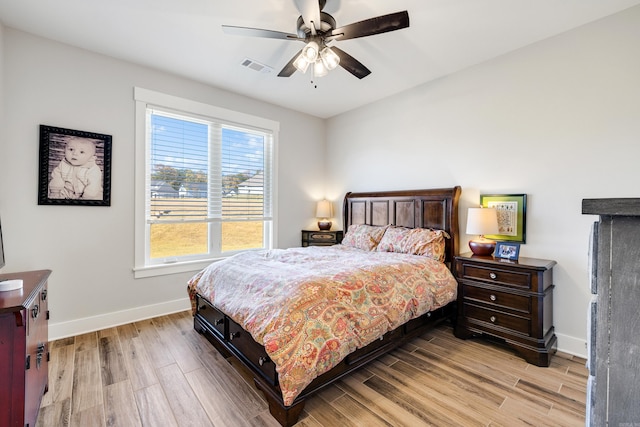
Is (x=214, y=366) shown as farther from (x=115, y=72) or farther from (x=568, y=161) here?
(x=568, y=161)

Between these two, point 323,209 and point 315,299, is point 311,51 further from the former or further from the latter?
point 323,209

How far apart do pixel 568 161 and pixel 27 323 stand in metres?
4.08

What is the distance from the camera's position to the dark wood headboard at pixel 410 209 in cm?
323

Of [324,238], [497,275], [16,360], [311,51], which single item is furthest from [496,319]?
[16,360]

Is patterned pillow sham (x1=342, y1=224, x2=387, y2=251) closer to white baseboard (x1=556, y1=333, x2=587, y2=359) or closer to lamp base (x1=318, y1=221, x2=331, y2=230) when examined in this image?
lamp base (x1=318, y1=221, x2=331, y2=230)

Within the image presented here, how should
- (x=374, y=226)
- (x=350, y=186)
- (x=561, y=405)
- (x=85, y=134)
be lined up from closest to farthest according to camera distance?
(x=561, y=405) < (x=85, y=134) < (x=374, y=226) < (x=350, y=186)

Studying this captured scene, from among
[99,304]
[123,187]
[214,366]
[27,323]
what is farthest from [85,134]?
[214,366]

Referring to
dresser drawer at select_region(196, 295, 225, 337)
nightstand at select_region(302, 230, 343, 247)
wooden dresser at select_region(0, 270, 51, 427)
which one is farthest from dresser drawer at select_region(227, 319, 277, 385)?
nightstand at select_region(302, 230, 343, 247)

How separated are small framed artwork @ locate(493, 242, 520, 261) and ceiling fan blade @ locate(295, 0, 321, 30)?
103 inches

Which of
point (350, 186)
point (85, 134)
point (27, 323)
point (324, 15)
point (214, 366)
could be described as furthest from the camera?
point (350, 186)

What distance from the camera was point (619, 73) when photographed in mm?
2344

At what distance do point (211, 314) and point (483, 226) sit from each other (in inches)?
108

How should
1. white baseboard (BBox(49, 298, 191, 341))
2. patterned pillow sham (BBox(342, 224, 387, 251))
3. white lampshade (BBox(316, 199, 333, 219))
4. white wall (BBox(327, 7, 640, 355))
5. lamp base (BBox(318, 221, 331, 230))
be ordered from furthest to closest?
1. white lampshade (BBox(316, 199, 333, 219))
2. lamp base (BBox(318, 221, 331, 230))
3. patterned pillow sham (BBox(342, 224, 387, 251))
4. white baseboard (BBox(49, 298, 191, 341))
5. white wall (BBox(327, 7, 640, 355))

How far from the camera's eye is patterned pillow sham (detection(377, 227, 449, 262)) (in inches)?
123
